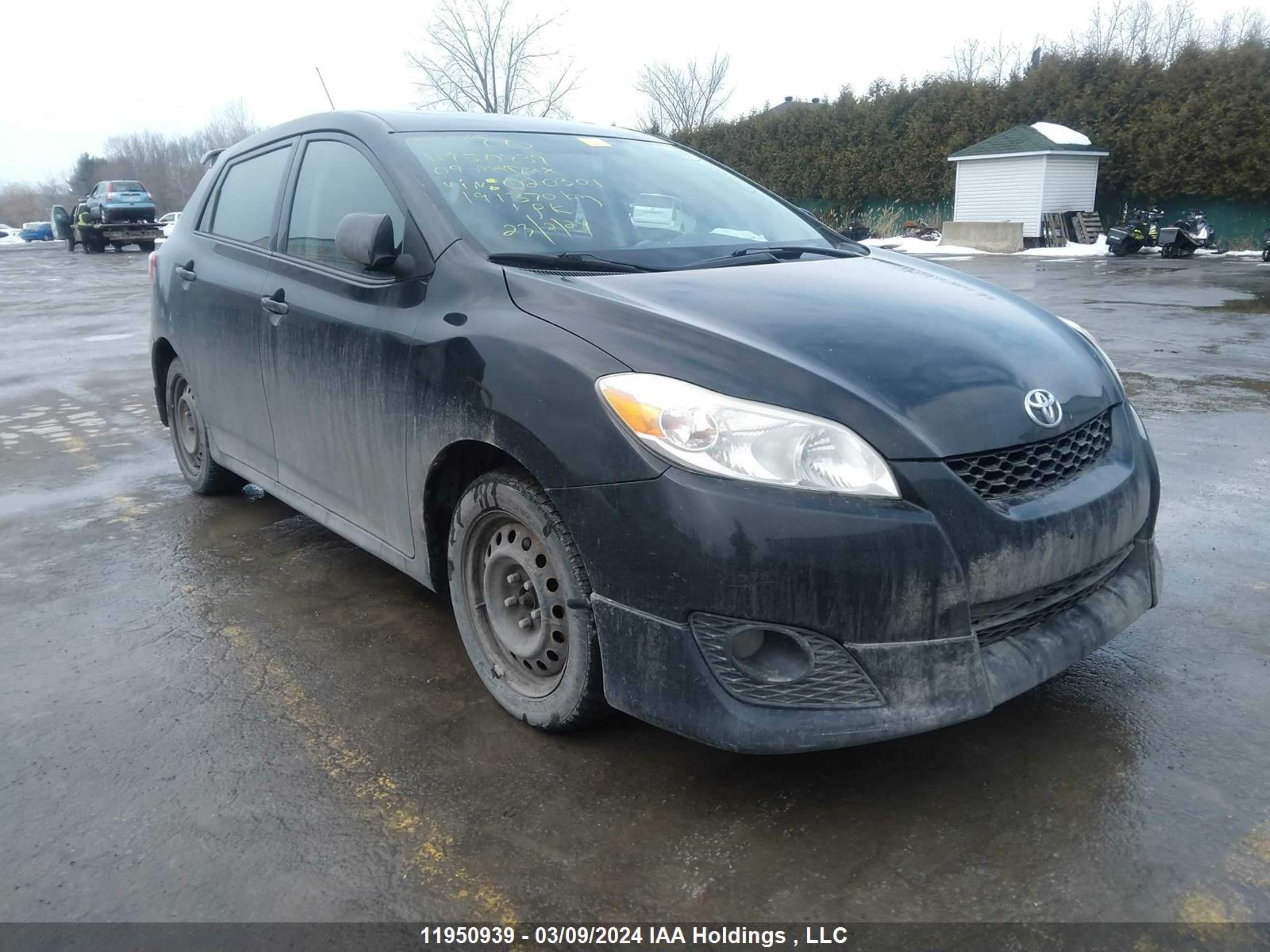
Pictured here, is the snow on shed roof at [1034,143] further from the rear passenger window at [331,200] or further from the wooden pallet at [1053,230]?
the rear passenger window at [331,200]

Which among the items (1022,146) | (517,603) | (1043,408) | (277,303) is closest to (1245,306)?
(1043,408)

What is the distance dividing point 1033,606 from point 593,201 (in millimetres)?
1922

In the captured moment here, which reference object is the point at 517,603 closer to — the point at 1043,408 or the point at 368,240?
the point at 368,240

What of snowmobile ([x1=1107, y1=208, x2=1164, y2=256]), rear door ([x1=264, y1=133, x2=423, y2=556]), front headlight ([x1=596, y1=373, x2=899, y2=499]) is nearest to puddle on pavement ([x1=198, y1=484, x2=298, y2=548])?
rear door ([x1=264, y1=133, x2=423, y2=556])

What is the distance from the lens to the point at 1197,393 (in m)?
7.04

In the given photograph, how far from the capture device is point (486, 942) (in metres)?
2.01

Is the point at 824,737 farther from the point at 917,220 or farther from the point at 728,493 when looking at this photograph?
the point at 917,220

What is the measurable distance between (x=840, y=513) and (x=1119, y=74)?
30.4 m

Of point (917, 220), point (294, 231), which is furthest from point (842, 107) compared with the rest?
point (294, 231)

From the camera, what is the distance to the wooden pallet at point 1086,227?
26.5 metres

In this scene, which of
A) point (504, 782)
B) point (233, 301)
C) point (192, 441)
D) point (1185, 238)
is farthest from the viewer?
point (1185, 238)

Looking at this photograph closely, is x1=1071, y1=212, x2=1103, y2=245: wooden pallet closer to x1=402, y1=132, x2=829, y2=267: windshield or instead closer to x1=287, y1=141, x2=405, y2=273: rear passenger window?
x1=402, y1=132, x2=829, y2=267: windshield

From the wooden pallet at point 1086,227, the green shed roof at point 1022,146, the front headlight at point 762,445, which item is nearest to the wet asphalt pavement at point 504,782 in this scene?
the front headlight at point 762,445

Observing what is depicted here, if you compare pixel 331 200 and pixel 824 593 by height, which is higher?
pixel 331 200
